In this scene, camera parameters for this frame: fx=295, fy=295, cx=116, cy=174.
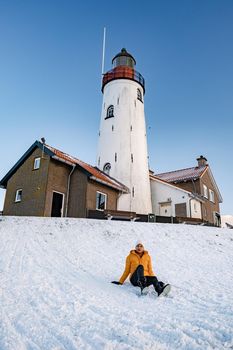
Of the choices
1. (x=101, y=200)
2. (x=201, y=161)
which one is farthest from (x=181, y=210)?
(x=201, y=161)

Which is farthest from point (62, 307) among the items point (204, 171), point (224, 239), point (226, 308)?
point (204, 171)

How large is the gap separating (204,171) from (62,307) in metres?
24.2

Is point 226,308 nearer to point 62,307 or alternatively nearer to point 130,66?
point 62,307

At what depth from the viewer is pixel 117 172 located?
2288cm

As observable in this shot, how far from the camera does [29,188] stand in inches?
728

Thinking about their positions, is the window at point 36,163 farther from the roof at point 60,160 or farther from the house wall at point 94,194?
the house wall at point 94,194

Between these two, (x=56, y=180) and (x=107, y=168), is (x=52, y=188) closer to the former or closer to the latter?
(x=56, y=180)

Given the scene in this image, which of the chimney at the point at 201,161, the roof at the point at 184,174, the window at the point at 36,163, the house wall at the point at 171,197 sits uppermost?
the chimney at the point at 201,161

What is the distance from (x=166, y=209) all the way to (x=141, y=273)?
17.9 metres

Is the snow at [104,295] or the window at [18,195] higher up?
the window at [18,195]

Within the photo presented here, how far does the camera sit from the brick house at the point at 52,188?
17656mm

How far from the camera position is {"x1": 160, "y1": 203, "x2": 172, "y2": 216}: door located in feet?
77.4

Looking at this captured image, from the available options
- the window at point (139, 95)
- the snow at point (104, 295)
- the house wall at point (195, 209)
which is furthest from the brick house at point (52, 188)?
the window at point (139, 95)

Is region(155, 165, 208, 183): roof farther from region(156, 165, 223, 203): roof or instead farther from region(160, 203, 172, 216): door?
region(160, 203, 172, 216): door
